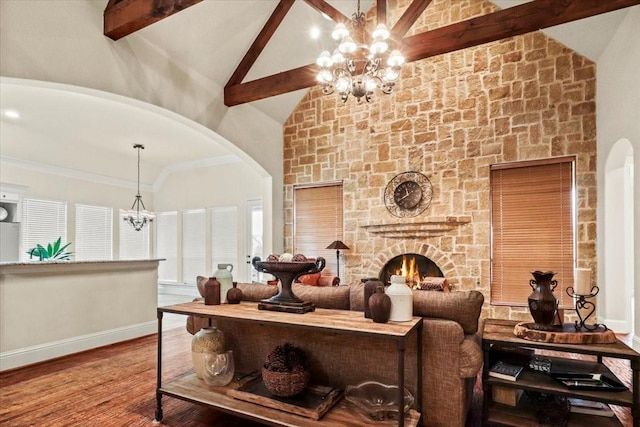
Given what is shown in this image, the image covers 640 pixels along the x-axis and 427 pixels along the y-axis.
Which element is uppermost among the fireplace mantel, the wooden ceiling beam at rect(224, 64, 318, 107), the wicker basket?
the wooden ceiling beam at rect(224, 64, 318, 107)

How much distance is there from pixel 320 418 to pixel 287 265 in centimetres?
94

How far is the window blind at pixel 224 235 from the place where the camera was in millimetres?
8406

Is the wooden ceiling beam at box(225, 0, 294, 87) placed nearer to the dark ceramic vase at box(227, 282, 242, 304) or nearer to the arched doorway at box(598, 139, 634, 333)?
the dark ceramic vase at box(227, 282, 242, 304)

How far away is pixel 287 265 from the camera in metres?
2.55

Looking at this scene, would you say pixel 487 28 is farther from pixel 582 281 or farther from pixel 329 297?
pixel 329 297

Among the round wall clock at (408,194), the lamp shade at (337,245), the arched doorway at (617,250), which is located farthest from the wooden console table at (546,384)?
the lamp shade at (337,245)

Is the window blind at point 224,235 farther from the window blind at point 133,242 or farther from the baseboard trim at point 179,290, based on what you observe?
the window blind at point 133,242

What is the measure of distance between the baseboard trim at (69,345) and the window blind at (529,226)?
16.1ft

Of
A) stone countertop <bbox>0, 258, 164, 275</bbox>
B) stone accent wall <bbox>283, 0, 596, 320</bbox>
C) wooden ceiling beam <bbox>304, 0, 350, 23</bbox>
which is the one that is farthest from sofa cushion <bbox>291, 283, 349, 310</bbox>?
wooden ceiling beam <bbox>304, 0, 350, 23</bbox>

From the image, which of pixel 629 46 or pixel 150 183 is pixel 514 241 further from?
pixel 150 183

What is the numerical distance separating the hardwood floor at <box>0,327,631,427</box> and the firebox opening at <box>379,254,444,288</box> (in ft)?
7.85

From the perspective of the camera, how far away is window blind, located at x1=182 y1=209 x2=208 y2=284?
8906 millimetres

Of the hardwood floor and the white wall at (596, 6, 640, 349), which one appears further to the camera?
the white wall at (596, 6, 640, 349)

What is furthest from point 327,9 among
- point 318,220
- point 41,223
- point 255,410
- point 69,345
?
point 41,223
